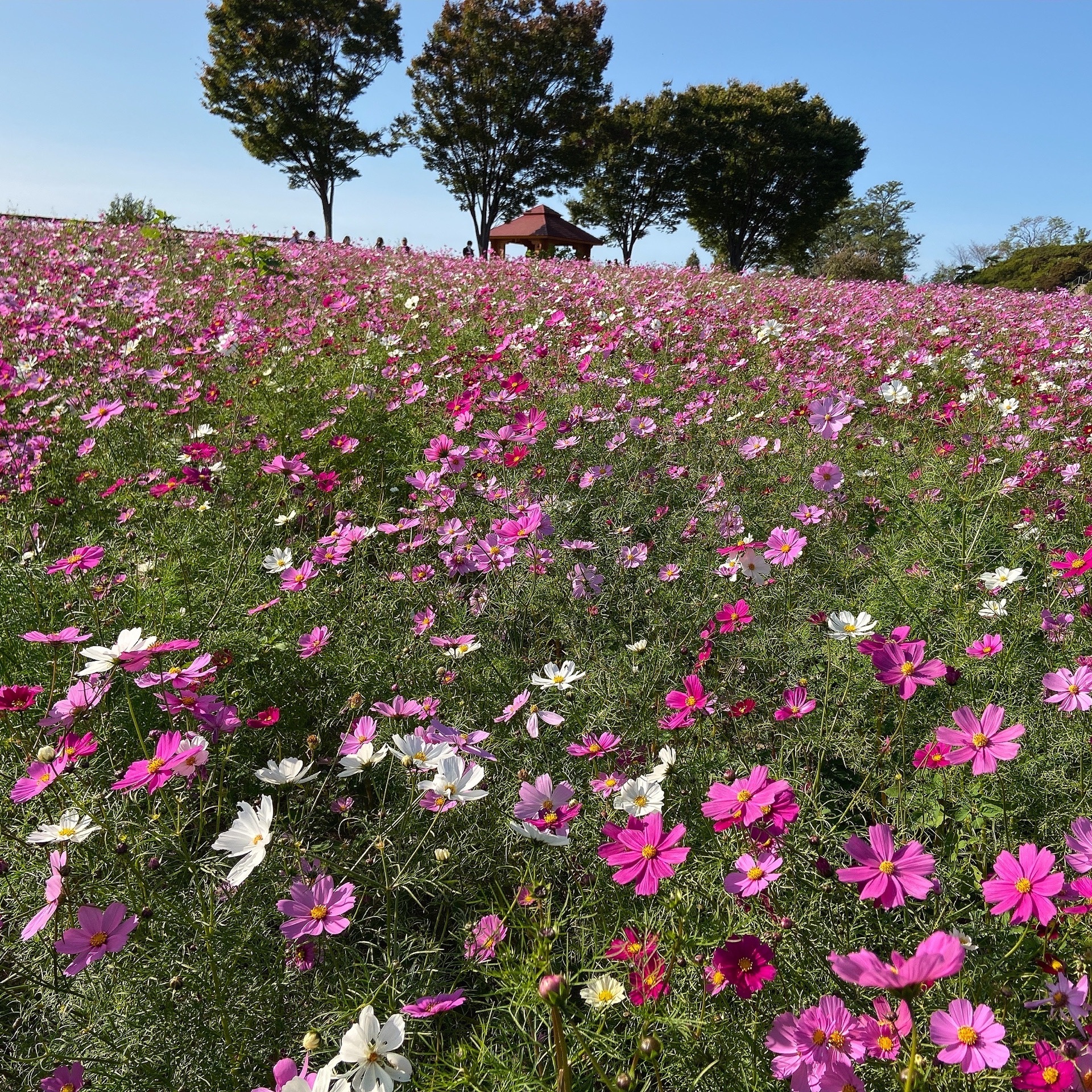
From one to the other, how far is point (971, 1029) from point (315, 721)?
159 centimetres

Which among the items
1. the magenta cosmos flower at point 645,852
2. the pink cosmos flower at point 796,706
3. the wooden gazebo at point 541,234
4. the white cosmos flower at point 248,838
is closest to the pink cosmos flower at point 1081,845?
the pink cosmos flower at point 796,706

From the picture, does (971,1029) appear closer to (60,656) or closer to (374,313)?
(60,656)

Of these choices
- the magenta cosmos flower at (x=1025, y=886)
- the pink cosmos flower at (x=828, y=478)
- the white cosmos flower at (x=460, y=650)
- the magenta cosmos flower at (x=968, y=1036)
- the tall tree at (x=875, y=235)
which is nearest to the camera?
the magenta cosmos flower at (x=968, y=1036)

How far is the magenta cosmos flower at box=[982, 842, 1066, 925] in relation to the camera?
2.96ft

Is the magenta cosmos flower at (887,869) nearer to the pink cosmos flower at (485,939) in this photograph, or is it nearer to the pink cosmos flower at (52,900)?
the pink cosmos flower at (485,939)

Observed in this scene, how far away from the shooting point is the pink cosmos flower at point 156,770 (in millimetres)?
1110

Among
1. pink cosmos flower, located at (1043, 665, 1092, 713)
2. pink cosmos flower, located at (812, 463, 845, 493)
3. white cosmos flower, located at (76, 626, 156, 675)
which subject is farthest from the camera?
pink cosmos flower, located at (812, 463, 845, 493)

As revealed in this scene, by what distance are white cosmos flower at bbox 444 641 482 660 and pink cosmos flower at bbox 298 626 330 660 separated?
327 millimetres

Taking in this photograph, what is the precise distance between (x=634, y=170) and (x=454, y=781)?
3332cm

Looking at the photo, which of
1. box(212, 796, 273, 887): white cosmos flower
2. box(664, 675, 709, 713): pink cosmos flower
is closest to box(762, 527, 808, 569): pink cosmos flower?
box(664, 675, 709, 713): pink cosmos flower

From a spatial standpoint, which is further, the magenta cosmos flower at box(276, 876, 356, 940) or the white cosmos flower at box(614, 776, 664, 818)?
the white cosmos flower at box(614, 776, 664, 818)

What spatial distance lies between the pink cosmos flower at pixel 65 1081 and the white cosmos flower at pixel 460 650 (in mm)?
933

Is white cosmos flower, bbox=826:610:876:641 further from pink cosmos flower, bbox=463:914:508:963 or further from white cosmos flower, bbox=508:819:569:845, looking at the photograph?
pink cosmos flower, bbox=463:914:508:963

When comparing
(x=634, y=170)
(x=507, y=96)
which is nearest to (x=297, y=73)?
(x=507, y=96)
